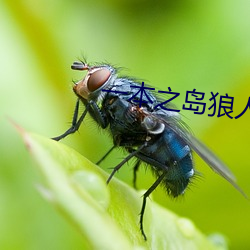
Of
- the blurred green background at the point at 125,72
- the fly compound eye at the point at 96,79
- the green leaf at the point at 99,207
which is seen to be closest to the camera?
the green leaf at the point at 99,207

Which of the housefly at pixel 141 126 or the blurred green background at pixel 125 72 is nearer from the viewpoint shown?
the housefly at pixel 141 126

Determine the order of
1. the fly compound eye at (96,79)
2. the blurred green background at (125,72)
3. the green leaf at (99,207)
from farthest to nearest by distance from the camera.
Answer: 1. the blurred green background at (125,72)
2. the fly compound eye at (96,79)
3. the green leaf at (99,207)

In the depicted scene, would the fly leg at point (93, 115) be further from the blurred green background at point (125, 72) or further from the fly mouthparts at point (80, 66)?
the blurred green background at point (125, 72)

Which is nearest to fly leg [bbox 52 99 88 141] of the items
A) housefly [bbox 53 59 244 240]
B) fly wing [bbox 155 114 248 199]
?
housefly [bbox 53 59 244 240]

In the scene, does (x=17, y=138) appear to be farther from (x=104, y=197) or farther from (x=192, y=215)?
(x=104, y=197)

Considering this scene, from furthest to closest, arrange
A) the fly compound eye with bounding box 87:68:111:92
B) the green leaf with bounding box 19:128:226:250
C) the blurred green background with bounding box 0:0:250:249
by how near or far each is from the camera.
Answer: the blurred green background with bounding box 0:0:250:249 → the fly compound eye with bounding box 87:68:111:92 → the green leaf with bounding box 19:128:226:250

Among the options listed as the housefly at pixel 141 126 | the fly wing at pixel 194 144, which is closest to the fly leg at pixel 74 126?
the housefly at pixel 141 126

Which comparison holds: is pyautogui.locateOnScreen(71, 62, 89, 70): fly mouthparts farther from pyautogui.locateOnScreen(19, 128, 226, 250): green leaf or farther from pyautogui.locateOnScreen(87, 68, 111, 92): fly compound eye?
pyautogui.locateOnScreen(19, 128, 226, 250): green leaf
